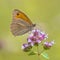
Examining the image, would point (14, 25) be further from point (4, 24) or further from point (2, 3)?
point (2, 3)

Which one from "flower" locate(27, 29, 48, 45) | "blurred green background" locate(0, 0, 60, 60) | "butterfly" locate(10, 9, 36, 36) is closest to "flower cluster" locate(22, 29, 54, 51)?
"flower" locate(27, 29, 48, 45)

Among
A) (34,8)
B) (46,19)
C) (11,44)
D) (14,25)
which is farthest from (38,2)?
(14,25)

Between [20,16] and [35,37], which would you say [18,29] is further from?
[35,37]

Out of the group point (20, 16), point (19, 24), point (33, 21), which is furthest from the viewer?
point (33, 21)

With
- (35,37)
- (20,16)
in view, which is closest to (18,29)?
(20,16)

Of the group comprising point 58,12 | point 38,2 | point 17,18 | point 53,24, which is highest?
point 38,2
